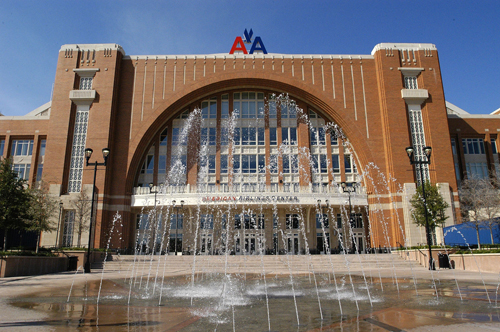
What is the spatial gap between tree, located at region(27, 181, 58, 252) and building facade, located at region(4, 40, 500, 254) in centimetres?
151

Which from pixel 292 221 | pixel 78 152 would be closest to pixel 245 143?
pixel 292 221

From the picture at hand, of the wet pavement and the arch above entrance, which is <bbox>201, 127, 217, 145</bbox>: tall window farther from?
the wet pavement

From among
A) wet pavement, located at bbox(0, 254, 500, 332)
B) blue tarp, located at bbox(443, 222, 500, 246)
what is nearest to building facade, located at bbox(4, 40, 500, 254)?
blue tarp, located at bbox(443, 222, 500, 246)

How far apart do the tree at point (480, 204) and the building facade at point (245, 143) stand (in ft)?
4.65

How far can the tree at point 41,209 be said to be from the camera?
82.8 feet

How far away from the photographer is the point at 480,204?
29.4 metres

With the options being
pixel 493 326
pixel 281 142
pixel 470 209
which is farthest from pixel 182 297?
pixel 470 209

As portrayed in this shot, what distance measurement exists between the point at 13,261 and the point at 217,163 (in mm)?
23361

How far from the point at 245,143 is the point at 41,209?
20.3 metres

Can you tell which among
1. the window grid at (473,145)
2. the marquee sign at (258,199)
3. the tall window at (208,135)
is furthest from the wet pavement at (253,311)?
the window grid at (473,145)

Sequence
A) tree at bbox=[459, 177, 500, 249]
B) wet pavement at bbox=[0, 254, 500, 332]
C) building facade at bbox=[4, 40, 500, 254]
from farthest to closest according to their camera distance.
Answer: building facade at bbox=[4, 40, 500, 254] → tree at bbox=[459, 177, 500, 249] → wet pavement at bbox=[0, 254, 500, 332]

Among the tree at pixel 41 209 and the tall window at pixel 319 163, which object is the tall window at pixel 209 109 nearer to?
the tall window at pixel 319 163

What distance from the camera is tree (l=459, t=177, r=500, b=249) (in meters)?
27.5

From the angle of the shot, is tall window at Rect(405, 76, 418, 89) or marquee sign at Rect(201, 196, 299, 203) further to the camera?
tall window at Rect(405, 76, 418, 89)
